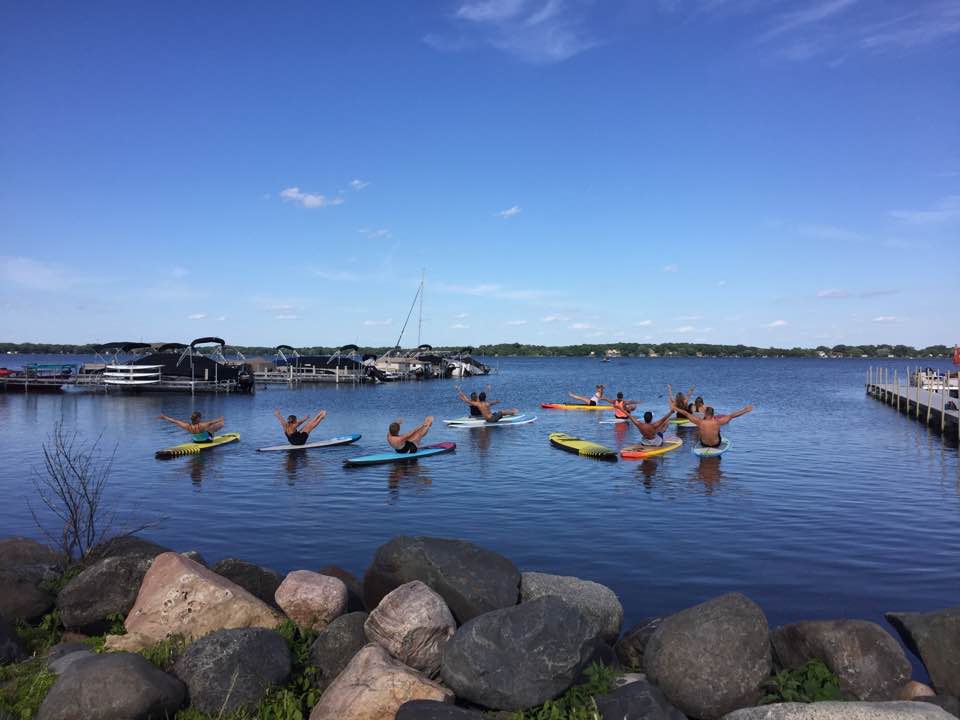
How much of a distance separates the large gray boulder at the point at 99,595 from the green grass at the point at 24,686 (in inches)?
43.7

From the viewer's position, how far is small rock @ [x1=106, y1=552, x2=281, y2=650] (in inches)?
344

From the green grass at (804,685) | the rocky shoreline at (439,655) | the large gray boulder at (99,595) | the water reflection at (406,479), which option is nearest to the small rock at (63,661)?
the rocky shoreline at (439,655)

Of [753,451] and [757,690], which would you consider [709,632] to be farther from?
[753,451]

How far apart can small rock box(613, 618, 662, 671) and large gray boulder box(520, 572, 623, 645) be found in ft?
0.90

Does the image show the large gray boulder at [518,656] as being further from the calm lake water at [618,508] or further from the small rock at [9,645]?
the small rock at [9,645]

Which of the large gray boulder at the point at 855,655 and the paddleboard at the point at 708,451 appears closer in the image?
the large gray boulder at the point at 855,655

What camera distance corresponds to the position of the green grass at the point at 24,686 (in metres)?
7.18

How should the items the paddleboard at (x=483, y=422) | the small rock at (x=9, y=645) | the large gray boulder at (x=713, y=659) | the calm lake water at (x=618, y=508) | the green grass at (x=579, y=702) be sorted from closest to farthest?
the green grass at (x=579, y=702), the large gray boulder at (x=713, y=659), the small rock at (x=9, y=645), the calm lake water at (x=618, y=508), the paddleboard at (x=483, y=422)

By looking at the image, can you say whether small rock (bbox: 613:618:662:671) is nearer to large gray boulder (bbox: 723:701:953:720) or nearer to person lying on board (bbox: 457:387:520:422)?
large gray boulder (bbox: 723:701:953:720)

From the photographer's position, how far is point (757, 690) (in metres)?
7.43

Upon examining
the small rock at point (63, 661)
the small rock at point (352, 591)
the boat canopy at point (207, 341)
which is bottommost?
the small rock at point (63, 661)

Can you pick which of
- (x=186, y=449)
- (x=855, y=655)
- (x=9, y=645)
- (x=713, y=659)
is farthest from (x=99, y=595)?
(x=186, y=449)

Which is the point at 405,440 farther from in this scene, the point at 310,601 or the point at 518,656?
the point at 518,656

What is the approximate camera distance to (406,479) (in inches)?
943
